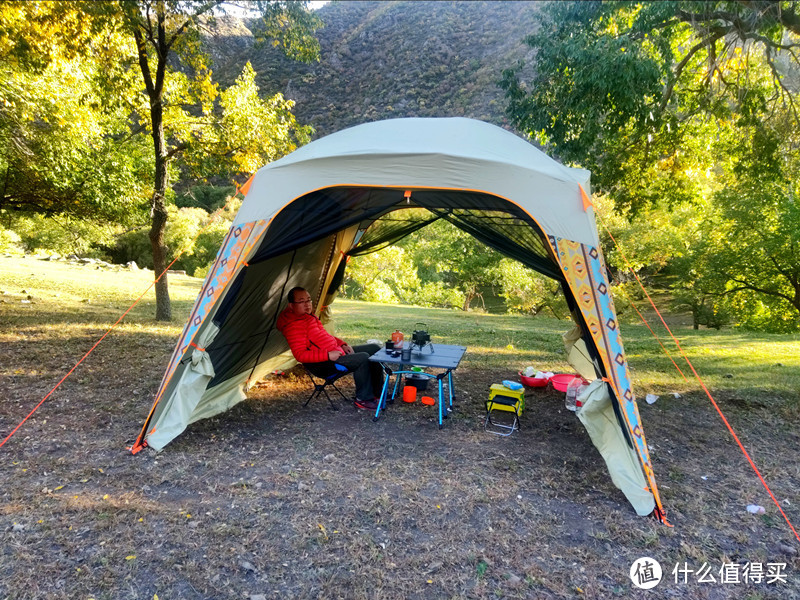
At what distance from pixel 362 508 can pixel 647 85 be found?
4.83 m

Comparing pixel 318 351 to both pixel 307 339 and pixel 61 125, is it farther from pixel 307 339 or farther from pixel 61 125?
pixel 61 125

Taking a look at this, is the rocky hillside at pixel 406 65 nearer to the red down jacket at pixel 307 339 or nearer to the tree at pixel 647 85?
the tree at pixel 647 85

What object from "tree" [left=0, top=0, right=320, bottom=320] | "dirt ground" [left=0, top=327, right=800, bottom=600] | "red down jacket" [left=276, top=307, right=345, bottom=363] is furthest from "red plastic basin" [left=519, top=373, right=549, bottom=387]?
"tree" [left=0, top=0, right=320, bottom=320]

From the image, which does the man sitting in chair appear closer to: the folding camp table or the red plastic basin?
the folding camp table

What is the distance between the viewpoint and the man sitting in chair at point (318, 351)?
15.2ft

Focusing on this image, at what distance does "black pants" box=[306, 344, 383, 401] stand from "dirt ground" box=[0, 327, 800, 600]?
231 millimetres

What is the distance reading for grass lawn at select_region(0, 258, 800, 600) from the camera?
248cm

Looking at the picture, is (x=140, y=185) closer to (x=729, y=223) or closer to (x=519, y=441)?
(x=519, y=441)

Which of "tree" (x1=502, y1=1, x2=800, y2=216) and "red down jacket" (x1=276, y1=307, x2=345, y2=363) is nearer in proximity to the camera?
"red down jacket" (x1=276, y1=307, x2=345, y2=363)

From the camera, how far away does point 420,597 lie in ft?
7.80

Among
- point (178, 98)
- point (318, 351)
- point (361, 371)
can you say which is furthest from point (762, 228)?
point (178, 98)

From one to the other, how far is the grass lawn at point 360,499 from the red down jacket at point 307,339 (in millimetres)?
542

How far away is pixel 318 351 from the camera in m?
4.64

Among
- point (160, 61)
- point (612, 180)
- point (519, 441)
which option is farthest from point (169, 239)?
point (519, 441)
